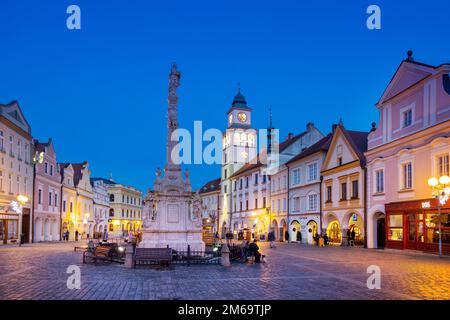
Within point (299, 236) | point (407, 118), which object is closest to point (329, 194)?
point (299, 236)

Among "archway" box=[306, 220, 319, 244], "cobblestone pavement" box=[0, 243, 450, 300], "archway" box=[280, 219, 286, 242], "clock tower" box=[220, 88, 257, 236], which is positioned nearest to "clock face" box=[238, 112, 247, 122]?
"clock tower" box=[220, 88, 257, 236]

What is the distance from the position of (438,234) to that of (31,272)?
21864mm

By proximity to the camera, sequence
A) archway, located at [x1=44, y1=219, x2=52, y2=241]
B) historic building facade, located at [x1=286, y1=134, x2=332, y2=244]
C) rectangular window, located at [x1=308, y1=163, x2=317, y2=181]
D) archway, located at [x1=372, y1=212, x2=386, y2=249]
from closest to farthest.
Answer: 1. archway, located at [x1=372, y1=212, x2=386, y2=249]
2. historic building facade, located at [x1=286, y1=134, x2=332, y2=244]
3. rectangular window, located at [x1=308, y1=163, x2=317, y2=181]
4. archway, located at [x1=44, y1=219, x2=52, y2=241]

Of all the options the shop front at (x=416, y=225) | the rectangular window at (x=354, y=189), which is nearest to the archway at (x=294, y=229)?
the rectangular window at (x=354, y=189)

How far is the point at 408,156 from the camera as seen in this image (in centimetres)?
2980

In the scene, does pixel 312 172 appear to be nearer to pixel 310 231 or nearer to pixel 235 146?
pixel 310 231

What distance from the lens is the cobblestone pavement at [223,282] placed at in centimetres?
1167

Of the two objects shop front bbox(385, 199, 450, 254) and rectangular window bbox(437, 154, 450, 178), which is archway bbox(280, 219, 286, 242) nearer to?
shop front bbox(385, 199, 450, 254)

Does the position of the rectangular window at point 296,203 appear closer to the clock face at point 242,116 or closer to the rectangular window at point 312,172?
the rectangular window at point 312,172

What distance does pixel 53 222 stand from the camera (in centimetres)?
5219

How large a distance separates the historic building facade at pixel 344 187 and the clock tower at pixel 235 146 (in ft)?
125

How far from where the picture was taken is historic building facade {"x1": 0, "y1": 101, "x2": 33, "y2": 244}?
37625 millimetres

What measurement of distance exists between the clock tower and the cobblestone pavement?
6215 centimetres

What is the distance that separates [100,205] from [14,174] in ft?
132
